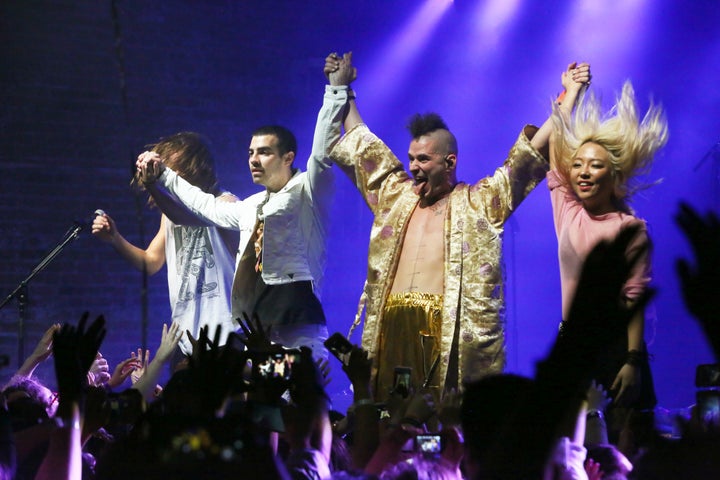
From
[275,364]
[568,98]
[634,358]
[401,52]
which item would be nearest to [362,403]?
[275,364]

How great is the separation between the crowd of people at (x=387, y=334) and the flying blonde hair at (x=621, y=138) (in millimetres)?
11

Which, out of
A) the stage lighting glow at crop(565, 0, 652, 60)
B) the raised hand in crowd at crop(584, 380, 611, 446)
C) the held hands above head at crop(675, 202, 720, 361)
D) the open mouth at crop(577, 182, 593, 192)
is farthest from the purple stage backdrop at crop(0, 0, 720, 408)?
the held hands above head at crop(675, 202, 720, 361)

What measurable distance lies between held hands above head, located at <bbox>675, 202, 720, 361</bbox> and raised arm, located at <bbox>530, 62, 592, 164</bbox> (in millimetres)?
3260

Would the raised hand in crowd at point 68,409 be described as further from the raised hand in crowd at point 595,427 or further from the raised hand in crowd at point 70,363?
the raised hand in crowd at point 595,427

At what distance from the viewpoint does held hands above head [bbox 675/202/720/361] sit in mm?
1844

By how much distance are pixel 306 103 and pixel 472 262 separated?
302cm

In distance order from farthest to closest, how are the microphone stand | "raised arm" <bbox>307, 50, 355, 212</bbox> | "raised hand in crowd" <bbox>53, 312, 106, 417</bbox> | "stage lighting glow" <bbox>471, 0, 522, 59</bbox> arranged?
"stage lighting glow" <bbox>471, 0, 522, 59</bbox> → the microphone stand → "raised arm" <bbox>307, 50, 355, 212</bbox> → "raised hand in crowd" <bbox>53, 312, 106, 417</bbox>

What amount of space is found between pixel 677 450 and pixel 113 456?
0.98m

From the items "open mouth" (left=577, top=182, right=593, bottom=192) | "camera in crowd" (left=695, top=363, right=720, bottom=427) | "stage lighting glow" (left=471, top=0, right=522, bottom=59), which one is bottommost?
"camera in crowd" (left=695, top=363, right=720, bottom=427)

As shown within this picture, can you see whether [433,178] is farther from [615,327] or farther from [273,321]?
[615,327]

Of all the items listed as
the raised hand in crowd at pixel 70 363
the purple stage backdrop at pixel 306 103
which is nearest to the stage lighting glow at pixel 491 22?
the purple stage backdrop at pixel 306 103

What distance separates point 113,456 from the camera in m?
1.73

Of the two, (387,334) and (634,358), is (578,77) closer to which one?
(634,358)

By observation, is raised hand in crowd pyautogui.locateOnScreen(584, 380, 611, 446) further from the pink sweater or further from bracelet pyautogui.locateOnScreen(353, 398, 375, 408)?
the pink sweater
